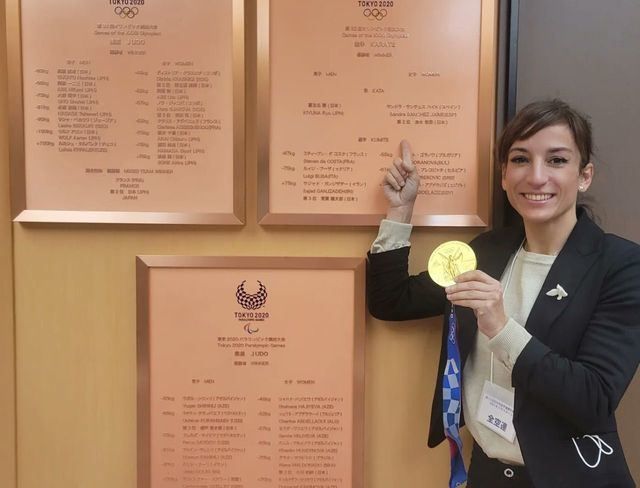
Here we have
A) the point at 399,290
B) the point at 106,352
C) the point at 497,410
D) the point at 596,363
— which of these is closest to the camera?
the point at 596,363

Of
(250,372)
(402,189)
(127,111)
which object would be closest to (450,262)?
(402,189)

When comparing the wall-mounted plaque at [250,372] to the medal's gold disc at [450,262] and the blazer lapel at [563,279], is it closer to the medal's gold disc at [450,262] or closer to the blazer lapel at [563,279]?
the medal's gold disc at [450,262]

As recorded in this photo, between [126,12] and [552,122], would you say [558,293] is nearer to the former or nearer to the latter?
[552,122]

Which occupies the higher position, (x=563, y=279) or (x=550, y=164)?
(x=550, y=164)

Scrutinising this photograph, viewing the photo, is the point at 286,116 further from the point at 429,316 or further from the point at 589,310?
the point at 589,310

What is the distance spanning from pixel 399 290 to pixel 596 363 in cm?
43

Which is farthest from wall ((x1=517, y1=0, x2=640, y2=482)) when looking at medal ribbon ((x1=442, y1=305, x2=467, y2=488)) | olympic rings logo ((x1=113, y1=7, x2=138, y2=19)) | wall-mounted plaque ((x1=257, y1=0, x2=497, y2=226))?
olympic rings logo ((x1=113, y1=7, x2=138, y2=19))

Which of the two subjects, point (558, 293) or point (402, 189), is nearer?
point (558, 293)

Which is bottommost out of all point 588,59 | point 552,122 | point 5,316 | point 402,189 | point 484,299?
point 5,316

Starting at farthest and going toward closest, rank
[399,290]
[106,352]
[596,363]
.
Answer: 1. [106,352]
2. [399,290]
3. [596,363]

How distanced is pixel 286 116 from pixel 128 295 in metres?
0.62

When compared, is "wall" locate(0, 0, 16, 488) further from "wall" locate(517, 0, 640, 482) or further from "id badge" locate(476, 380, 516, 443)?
"wall" locate(517, 0, 640, 482)

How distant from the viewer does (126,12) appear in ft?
3.70

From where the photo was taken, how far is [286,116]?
114 centimetres
